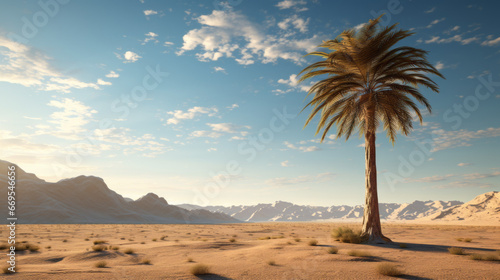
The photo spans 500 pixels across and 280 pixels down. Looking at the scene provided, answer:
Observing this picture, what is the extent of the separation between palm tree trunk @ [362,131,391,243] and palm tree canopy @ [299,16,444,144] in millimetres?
1219

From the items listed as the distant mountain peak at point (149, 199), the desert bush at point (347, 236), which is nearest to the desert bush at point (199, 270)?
the desert bush at point (347, 236)

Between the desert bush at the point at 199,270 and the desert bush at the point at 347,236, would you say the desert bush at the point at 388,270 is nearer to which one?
the desert bush at the point at 199,270

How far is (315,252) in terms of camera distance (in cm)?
1203

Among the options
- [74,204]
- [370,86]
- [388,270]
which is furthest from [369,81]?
[74,204]

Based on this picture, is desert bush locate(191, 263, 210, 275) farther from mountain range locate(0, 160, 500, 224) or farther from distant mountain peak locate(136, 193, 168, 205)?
distant mountain peak locate(136, 193, 168, 205)

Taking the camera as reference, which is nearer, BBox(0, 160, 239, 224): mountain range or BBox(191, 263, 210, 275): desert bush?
BBox(191, 263, 210, 275): desert bush

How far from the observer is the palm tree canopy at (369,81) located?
16.0 m

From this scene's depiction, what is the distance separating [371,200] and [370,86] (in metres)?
6.99

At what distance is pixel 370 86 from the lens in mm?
17000

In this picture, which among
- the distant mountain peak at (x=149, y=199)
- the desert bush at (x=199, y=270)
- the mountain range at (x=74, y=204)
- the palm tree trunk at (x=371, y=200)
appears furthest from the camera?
the distant mountain peak at (x=149, y=199)

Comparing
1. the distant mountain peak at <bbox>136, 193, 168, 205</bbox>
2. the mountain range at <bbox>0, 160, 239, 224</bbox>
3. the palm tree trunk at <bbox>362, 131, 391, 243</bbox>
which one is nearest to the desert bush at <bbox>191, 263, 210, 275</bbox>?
the palm tree trunk at <bbox>362, 131, 391, 243</bbox>

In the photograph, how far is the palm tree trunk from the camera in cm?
1599

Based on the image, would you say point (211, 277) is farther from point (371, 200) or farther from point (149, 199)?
point (149, 199)

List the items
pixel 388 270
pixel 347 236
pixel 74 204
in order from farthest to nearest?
1. pixel 74 204
2. pixel 347 236
3. pixel 388 270
